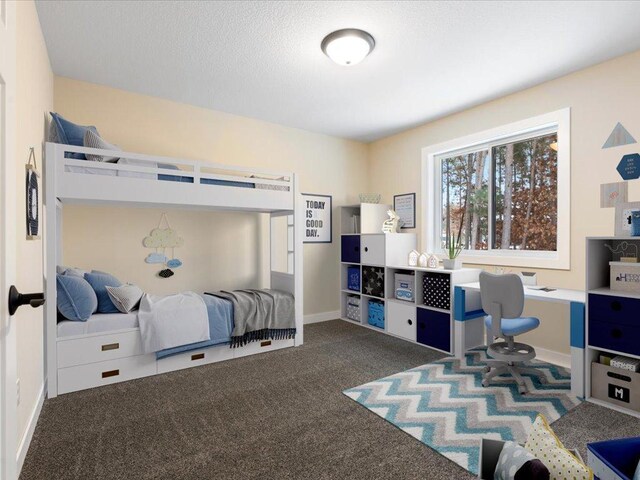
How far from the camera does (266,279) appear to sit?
4281 mm

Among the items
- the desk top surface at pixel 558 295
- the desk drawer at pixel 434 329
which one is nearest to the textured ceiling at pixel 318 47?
the desk top surface at pixel 558 295

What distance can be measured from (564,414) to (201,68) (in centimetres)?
355

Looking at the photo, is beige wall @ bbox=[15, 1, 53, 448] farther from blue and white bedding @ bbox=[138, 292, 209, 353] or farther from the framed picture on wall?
the framed picture on wall

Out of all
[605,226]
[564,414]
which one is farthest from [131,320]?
[605,226]

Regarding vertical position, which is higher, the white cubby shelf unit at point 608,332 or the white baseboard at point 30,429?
the white cubby shelf unit at point 608,332

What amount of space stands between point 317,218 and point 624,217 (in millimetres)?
3097

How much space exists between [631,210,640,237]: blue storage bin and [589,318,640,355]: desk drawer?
571 mm

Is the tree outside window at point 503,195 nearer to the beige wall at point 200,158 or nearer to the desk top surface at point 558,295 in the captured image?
the desk top surface at point 558,295

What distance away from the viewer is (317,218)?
15.4ft

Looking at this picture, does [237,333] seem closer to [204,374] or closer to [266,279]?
[204,374]

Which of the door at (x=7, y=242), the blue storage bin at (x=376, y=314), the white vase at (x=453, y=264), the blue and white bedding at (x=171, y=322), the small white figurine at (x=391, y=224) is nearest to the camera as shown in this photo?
the door at (x=7, y=242)

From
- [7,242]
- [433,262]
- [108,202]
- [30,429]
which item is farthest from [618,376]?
[108,202]

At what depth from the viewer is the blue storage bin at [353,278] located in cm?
454

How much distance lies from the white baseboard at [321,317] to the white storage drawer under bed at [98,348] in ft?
7.18
